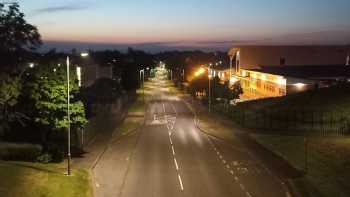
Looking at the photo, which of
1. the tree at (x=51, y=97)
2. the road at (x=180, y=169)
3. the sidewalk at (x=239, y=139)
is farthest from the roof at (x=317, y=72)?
the tree at (x=51, y=97)

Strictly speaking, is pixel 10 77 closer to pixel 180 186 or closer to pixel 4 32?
pixel 4 32

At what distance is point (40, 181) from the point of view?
30.2 meters

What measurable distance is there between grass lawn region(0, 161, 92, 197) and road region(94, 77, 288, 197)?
1153mm

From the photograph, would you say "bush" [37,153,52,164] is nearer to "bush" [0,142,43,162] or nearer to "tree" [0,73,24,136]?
"bush" [0,142,43,162]

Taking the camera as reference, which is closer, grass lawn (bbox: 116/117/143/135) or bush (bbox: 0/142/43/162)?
bush (bbox: 0/142/43/162)

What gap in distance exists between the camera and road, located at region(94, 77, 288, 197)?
30.2 meters

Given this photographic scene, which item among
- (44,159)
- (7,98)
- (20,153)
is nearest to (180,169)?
(44,159)

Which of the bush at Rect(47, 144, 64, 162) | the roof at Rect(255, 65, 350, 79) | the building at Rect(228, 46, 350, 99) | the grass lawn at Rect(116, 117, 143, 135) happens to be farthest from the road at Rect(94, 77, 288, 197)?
the roof at Rect(255, 65, 350, 79)

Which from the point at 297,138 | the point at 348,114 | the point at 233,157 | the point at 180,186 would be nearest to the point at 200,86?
the point at 348,114

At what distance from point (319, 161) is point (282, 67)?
60.7m

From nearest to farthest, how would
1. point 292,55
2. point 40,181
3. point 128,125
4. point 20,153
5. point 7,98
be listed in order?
point 40,181
point 20,153
point 7,98
point 128,125
point 292,55

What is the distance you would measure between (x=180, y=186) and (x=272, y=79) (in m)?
54.9

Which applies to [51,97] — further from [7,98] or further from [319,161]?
[319,161]

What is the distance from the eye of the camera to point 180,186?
31234 mm
